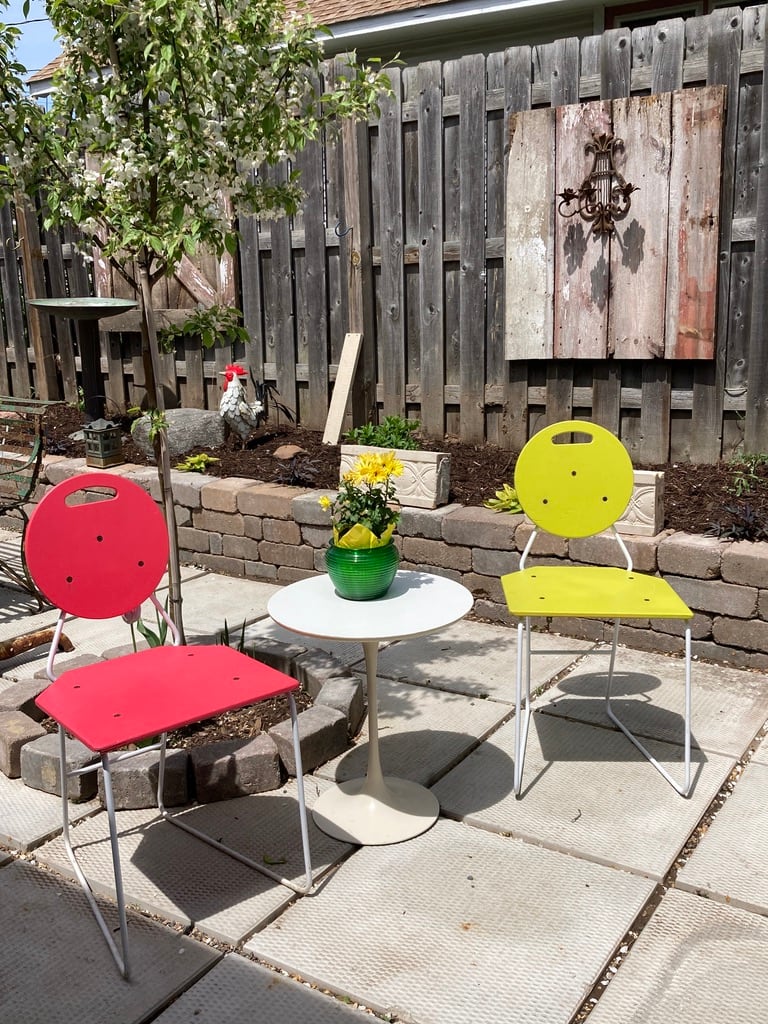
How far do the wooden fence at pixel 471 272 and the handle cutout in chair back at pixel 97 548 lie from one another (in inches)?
115

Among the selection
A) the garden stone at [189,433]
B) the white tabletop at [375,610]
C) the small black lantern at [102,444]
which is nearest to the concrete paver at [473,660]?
the white tabletop at [375,610]

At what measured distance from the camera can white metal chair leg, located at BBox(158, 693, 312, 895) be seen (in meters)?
2.53

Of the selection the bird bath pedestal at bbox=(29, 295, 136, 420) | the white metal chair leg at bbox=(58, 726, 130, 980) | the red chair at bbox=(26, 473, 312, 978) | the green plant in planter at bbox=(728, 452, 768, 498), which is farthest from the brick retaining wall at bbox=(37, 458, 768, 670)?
the white metal chair leg at bbox=(58, 726, 130, 980)

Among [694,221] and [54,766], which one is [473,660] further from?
[694,221]

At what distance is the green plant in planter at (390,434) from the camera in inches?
221

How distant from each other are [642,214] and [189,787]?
12.0 ft

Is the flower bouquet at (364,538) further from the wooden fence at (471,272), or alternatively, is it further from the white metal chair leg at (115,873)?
the wooden fence at (471,272)

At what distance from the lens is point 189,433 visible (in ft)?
20.3

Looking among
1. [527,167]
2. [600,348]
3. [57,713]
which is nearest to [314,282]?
[527,167]

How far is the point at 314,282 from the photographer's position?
20.1ft

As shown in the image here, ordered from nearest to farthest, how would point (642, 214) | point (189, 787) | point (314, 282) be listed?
point (189, 787) < point (642, 214) < point (314, 282)

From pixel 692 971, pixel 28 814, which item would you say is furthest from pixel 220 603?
pixel 692 971

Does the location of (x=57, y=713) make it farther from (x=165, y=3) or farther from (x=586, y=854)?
(x=165, y=3)

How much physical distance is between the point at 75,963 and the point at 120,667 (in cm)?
76
